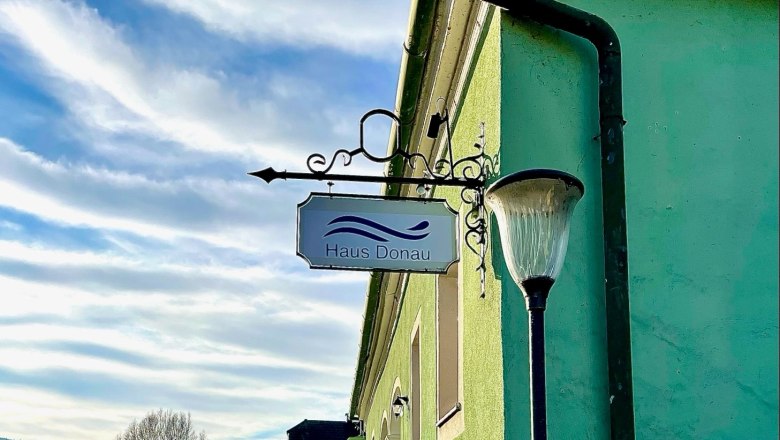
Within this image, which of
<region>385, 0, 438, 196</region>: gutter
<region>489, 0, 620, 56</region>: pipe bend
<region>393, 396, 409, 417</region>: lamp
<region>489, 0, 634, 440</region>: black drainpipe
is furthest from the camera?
<region>393, 396, 409, 417</region>: lamp

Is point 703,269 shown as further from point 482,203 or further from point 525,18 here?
point 525,18

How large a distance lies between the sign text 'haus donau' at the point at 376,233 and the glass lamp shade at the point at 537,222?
5.66 ft

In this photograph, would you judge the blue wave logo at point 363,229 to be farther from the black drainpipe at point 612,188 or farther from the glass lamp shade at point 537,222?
the glass lamp shade at point 537,222

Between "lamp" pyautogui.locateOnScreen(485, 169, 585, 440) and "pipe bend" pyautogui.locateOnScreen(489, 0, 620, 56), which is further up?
"pipe bend" pyautogui.locateOnScreen(489, 0, 620, 56)

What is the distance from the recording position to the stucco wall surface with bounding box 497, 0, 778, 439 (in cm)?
512

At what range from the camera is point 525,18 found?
18.2 feet

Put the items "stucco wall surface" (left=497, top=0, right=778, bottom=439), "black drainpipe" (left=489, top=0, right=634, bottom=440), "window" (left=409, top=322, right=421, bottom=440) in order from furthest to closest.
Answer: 1. "window" (left=409, top=322, right=421, bottom=440)
2. "stucco wall surface" (left=497, top=0, right=778, bottom=439)
3. "black drainpipe" (left=489, top=0, right=634, bottom=440)

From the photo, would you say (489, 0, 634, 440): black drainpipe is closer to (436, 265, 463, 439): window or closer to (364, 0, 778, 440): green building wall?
(364, 0, 778, 440): green building wall

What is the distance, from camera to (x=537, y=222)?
412 centimetres

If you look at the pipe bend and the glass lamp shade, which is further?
the pipe bend

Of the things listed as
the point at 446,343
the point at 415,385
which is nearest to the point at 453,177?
the point at 446,343

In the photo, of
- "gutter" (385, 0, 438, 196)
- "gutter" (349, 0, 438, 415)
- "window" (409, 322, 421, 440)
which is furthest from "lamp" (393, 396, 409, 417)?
"gutter" (385, 0, 438, 196)

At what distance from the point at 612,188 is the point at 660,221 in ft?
1.34

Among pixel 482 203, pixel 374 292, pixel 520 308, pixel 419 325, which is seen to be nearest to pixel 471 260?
pixel 482 203
